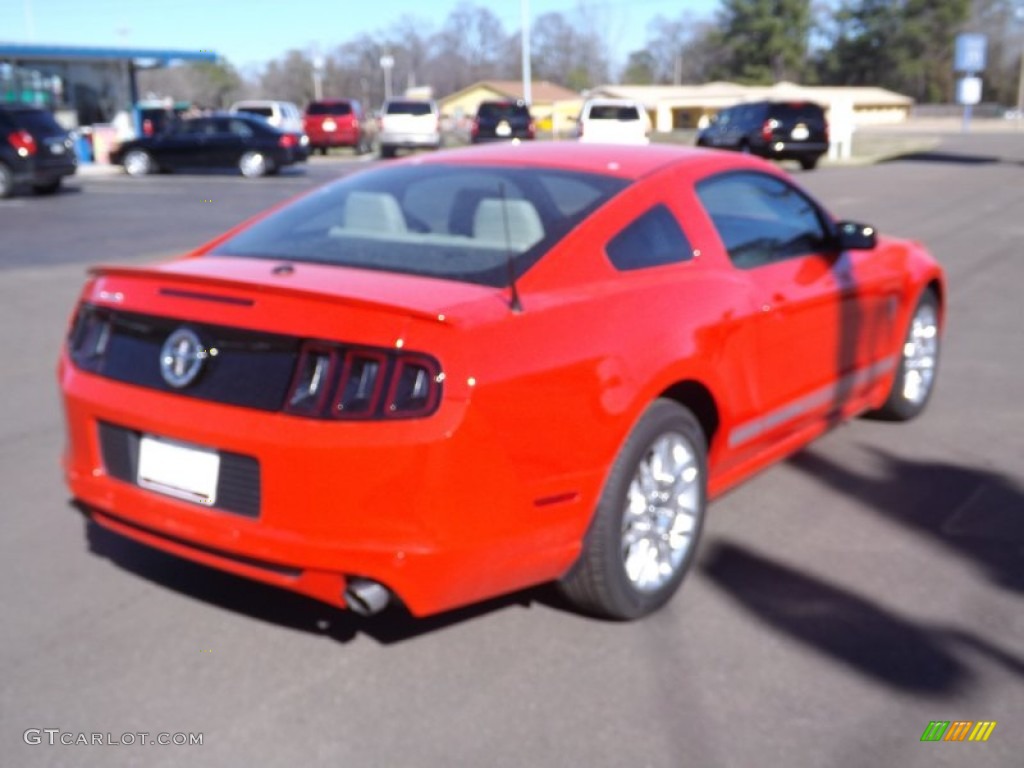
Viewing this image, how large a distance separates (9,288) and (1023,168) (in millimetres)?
26929

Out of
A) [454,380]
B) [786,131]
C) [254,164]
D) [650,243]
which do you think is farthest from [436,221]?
[786,131]

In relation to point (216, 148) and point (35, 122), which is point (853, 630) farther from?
point (216, 148)

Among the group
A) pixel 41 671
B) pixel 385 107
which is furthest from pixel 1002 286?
pixel 385 107

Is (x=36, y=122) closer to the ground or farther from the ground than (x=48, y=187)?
farther from the ground

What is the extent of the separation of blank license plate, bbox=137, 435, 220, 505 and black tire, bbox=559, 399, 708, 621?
1.19m

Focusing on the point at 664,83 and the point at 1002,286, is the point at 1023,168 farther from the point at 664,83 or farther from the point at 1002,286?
the point at 664,83

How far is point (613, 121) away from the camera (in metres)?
30.8

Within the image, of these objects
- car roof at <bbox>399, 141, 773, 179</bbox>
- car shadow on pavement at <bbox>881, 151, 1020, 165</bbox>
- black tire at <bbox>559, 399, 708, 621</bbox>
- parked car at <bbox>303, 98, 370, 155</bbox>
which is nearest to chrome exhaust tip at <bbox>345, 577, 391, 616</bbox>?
black tire at <bbox>559, 399, 708, 621</bbox>

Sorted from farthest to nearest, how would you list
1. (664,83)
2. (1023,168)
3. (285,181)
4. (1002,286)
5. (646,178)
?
(664,83) → (1023,168) → (285,181) → (1002,286) → (646,178)

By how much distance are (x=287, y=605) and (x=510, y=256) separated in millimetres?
1463

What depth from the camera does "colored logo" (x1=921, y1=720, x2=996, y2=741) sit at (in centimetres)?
331

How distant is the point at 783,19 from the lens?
336 ft

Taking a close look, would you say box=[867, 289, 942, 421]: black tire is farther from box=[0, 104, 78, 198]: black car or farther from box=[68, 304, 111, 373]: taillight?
box=[0, 104, 78, 198]: black car

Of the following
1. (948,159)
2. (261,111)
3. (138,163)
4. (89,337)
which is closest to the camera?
(89,337)
